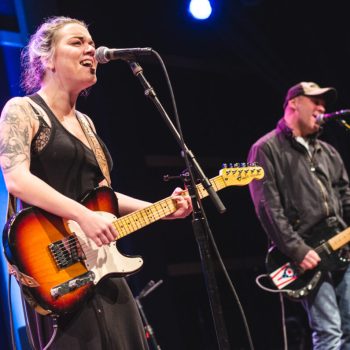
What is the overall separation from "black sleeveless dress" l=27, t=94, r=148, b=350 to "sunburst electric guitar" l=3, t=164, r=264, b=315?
0.21ft

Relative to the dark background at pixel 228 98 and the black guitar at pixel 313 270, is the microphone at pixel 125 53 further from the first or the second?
the dark background at pixel 228 98

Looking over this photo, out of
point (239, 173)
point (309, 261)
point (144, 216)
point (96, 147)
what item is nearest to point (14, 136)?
point (96, 147)

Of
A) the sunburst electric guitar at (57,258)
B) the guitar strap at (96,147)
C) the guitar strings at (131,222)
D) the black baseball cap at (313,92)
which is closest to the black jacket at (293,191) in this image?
the black baseball cap at (313,92)

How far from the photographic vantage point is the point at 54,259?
8.23 feet

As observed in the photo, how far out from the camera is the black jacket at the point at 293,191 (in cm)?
433

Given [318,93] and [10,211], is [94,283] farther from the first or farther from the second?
[318,93]

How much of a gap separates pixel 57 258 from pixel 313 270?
2.37 meters

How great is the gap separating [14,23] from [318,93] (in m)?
2.60

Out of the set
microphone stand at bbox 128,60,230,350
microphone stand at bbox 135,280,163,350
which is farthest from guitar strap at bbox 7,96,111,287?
microphone stand at bbox 135,280,163,350

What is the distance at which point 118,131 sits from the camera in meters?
5.47

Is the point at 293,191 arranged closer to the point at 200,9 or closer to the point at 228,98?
the point at 200,9

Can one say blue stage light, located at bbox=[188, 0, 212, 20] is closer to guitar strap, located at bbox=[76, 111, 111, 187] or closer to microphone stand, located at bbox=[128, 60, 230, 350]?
guitar strap, located at bbox=[76, 111, 111, 187]

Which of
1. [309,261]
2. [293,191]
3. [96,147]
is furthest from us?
[293,191]

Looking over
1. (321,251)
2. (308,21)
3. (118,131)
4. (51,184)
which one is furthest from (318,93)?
(51,184)
